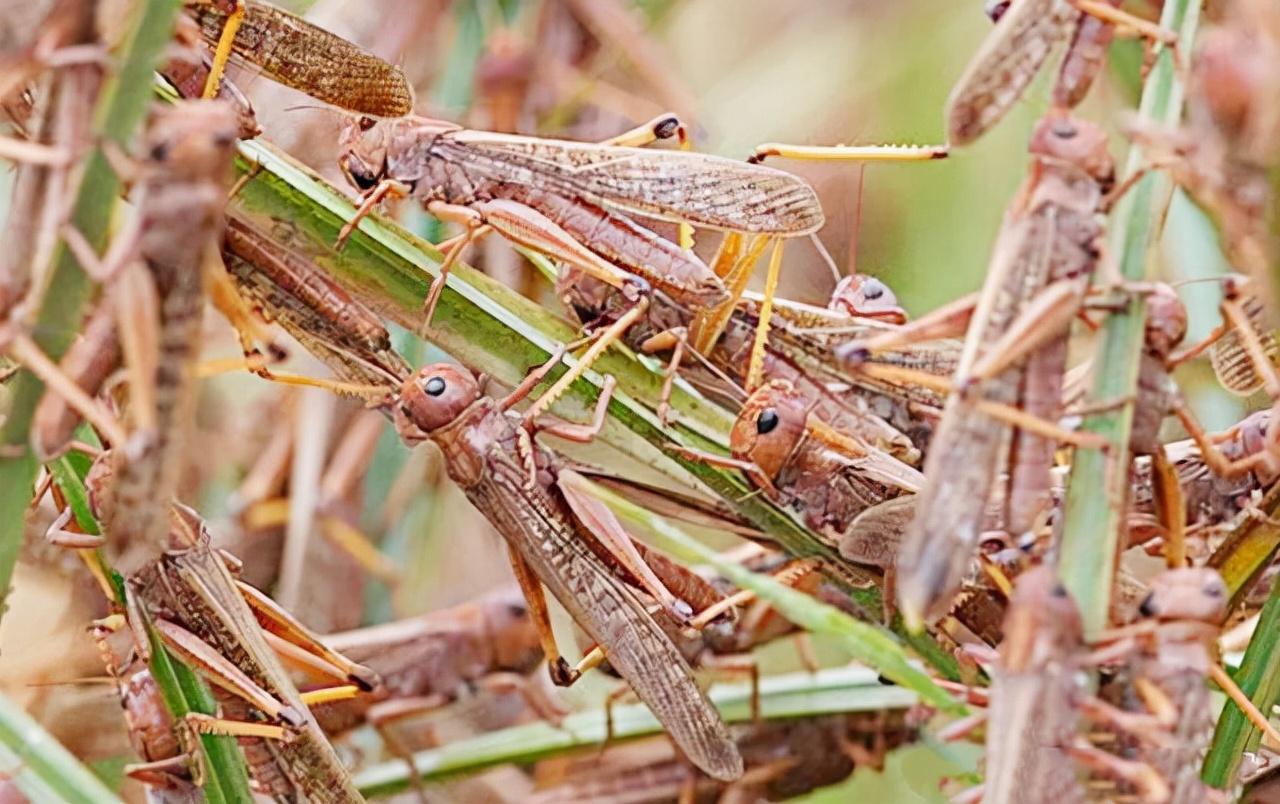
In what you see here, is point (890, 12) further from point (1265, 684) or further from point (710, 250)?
point (1265, 684)

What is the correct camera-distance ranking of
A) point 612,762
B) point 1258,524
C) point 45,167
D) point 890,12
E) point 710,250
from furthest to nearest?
1. point 890,12
2. point 612,762
3. point 710,250
4. point 1258,524
5. point 45,167

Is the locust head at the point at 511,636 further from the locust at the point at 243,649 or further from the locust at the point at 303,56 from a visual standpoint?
the locust at the point at 303,56

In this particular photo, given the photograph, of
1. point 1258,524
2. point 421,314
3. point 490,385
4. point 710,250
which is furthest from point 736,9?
point 1258,524

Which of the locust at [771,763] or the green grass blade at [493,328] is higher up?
the green grass blade at [493,328]

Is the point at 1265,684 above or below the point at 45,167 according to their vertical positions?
below

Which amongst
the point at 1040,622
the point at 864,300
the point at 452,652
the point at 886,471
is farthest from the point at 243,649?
the point at 452,652

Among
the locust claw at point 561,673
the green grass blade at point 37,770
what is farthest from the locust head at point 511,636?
the green grass blade at point 37,770

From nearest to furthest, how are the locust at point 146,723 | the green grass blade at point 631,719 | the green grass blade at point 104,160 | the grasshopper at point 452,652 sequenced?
the green grass blade at point 104,160
the locust at point 146,723
the green grass blade at point 631,719
the grasshopper at point 452,652
